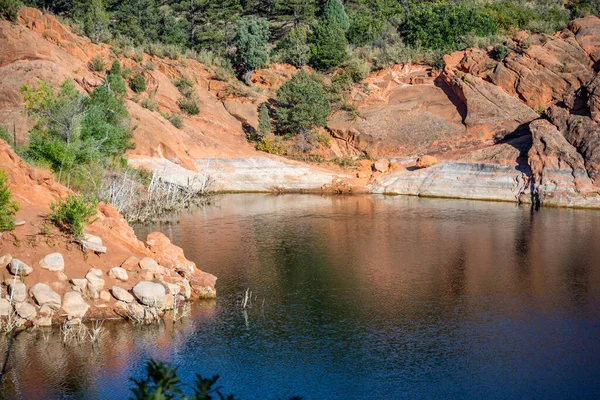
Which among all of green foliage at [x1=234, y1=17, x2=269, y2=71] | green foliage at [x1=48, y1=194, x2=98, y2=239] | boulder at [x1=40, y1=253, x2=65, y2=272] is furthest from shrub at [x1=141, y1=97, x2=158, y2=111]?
boulder at [x1=40, y1=253, x2=65, y2=272]

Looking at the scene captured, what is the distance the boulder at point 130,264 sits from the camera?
26203 mm

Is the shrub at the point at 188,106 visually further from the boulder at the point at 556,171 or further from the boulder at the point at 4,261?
the boulder at the point at 4,261

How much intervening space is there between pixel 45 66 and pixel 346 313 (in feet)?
128

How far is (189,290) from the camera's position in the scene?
89.0 feet

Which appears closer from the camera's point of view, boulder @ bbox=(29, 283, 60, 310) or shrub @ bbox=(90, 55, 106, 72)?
boulder @ bbox=(29, 283, 60, 310)

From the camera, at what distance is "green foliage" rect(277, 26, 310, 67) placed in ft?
254

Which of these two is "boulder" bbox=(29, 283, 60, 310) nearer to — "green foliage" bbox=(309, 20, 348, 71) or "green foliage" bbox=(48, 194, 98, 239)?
"green foliage" bbox=(48, 194, 98, 239)

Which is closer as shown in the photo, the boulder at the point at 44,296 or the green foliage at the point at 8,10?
the boulder at the point at 44,296

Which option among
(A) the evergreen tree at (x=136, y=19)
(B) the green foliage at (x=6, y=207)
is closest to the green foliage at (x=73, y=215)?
(B) the green foliage at (x=6, y=207)

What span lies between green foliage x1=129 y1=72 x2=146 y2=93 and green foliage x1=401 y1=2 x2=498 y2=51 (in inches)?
1275

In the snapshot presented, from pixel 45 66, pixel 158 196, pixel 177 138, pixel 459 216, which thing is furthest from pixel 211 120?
pixel 459 216

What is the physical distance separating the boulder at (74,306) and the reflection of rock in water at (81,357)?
793 mm

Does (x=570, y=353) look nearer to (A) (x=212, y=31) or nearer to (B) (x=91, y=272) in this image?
(B) (x=91, y=272)

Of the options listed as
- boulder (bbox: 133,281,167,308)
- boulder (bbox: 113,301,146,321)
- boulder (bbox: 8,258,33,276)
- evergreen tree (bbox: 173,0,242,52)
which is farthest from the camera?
evergreen tree (bbox: 173,0,242,52)
